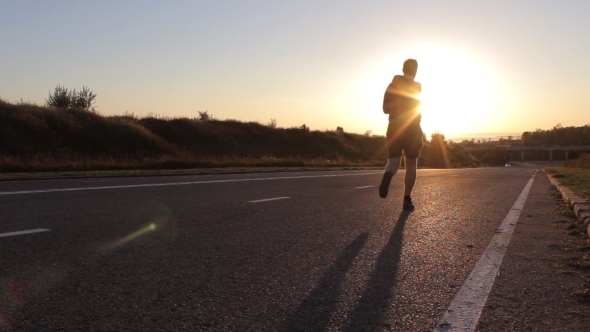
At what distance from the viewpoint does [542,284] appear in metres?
3.91

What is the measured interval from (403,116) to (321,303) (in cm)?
475

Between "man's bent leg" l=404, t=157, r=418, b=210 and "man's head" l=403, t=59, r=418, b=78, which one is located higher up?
"man's head" l=403, t=59, r=418, b=78

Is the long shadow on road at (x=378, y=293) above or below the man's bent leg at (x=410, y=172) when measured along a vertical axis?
below

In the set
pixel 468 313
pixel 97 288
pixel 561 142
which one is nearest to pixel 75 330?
pixel 97 288

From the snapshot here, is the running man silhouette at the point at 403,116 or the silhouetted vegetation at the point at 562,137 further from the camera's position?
the silhouetted vegetation at the point at 562,137

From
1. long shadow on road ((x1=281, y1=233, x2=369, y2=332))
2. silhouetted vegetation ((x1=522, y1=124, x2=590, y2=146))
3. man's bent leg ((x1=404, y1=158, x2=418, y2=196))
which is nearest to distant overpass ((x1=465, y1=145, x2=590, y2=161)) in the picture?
silhouetted vegetation ((x1=522, y1=124, x2=590, y2=146))

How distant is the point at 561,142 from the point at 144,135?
160 metres

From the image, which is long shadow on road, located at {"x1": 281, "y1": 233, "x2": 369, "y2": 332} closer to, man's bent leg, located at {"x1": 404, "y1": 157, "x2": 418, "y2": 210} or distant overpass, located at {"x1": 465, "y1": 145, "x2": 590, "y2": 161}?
man's bent leg, located at {"x1": 404, "y1": 157, "x2": 418, "y2": 210}

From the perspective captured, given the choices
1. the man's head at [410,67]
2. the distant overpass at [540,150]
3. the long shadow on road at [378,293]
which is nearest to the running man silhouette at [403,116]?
the man's head at [410,67]

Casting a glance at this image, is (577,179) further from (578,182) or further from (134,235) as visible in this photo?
(134,235)

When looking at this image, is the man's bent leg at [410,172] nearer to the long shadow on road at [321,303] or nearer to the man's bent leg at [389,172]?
the man's bent leg at [389,172]

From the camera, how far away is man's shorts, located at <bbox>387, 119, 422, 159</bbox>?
25.5 feet

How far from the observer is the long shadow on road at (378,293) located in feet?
9.97

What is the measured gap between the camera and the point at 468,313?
3219 mm
